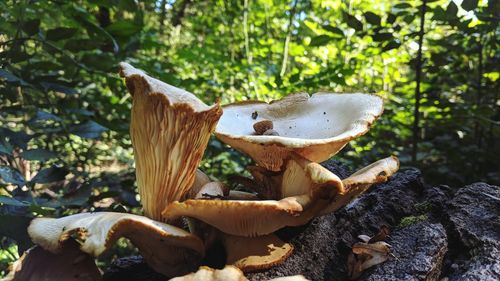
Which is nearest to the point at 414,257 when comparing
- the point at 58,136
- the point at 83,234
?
the point at 83,234

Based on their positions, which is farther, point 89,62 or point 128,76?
point 89,62

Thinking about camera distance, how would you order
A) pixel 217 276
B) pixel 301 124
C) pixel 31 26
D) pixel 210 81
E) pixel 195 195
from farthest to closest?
pixel 210 81
pixel 31 26
pixel 301 124
pixel 195 195
pixel 217 276

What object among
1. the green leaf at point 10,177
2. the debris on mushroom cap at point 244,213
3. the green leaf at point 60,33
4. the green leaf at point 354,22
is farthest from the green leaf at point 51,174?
the green leaf at point 354,22

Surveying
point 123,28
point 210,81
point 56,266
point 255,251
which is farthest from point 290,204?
point 210,81

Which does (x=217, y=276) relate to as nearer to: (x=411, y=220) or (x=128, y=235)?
(x=128, y=235)

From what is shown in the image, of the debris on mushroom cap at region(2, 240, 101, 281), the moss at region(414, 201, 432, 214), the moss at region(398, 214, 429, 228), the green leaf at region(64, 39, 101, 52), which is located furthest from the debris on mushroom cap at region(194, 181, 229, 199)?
the green leaf at region(64, 39, 101, 52)

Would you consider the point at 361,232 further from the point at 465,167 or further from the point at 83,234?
the point at 465,167
